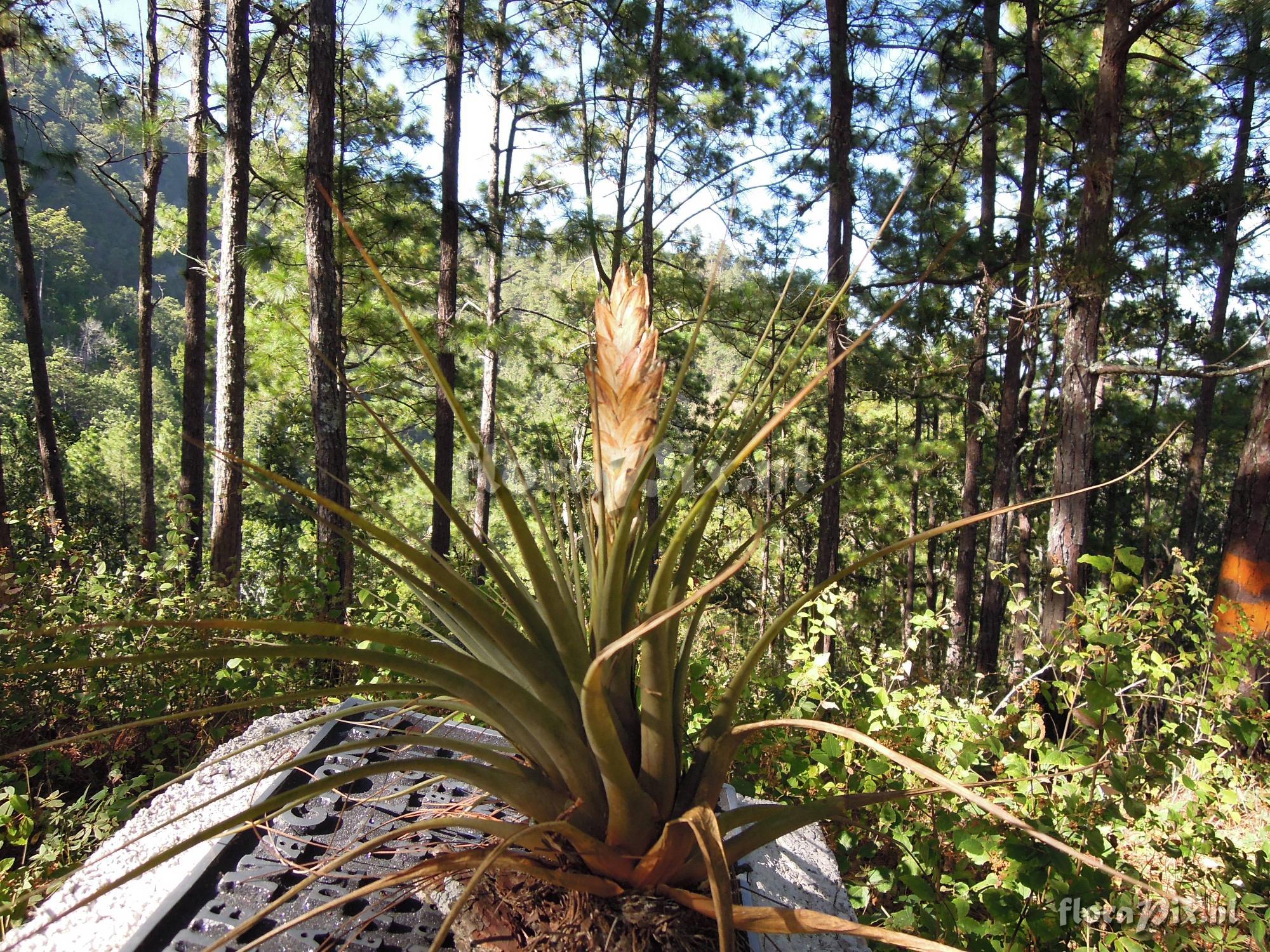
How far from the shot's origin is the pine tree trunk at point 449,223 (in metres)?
8.56

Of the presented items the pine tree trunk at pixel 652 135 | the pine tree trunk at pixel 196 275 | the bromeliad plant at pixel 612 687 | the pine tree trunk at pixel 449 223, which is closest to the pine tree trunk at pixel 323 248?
the pine tree trunk at pixel 196 275

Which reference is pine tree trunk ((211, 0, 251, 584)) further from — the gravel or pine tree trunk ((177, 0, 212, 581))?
the gravel

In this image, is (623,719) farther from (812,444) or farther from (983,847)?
(812,444)

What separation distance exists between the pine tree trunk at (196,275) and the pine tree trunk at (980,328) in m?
8.22

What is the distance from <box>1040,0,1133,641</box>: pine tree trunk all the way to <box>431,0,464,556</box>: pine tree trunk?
6348 millimetres

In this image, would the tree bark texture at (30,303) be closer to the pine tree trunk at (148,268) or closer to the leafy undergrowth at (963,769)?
the pine tree trunk at (148,268)

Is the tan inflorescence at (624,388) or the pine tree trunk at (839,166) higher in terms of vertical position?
the pine tree trunk at (839,166)

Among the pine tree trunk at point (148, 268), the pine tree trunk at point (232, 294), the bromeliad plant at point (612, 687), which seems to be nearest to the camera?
the bromeliad plant at point (612, 687)

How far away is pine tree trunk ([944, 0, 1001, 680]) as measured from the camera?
8.28m

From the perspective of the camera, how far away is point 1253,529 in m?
4.79

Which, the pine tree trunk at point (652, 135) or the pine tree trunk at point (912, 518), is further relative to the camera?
the pine tree trunk at point (912, 518)

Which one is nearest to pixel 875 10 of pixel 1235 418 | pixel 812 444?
pixel 812 444

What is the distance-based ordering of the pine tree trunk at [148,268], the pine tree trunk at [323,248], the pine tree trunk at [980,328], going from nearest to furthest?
the pine tree trunk at [323,248]
the pine tree trunk at [980,328]
the pine tree trunk at [148,268]

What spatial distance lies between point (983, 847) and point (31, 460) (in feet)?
54.8
